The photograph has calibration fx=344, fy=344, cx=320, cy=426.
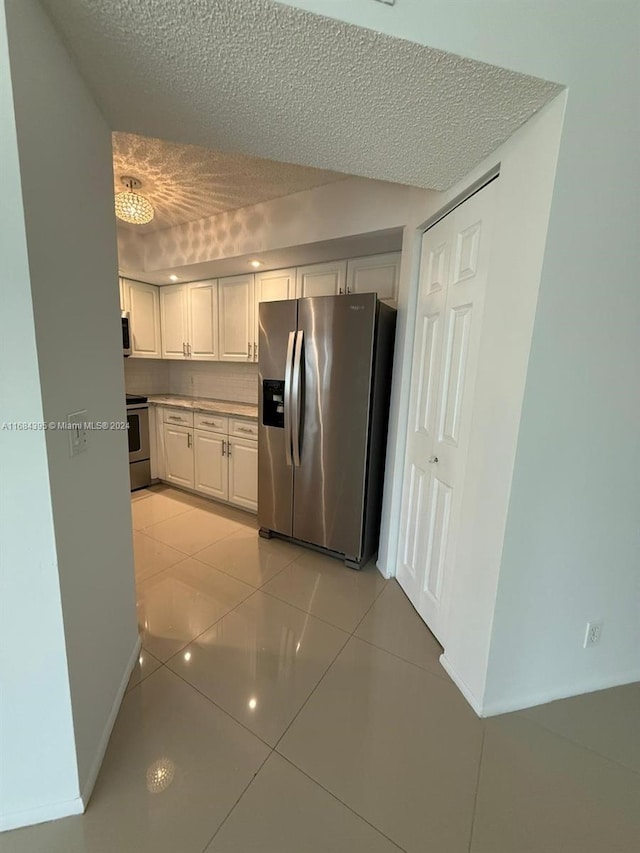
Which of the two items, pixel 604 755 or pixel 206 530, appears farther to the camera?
pixel 206 530

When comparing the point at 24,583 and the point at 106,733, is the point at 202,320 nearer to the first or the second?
the point at 24,583

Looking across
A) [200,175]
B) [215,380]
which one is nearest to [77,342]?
[200,175]

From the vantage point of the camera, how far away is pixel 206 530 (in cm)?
288

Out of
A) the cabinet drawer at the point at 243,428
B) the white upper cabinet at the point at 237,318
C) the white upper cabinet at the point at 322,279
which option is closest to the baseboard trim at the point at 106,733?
the cabinet drawer at the point at 243,428

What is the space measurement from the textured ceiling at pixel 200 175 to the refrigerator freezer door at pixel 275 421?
2.52 ft

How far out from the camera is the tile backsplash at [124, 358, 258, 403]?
3.75 m

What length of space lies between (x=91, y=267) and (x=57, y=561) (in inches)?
35.5

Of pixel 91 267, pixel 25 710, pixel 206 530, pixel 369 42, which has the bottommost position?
pixel 206 530

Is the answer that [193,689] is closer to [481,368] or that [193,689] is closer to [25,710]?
[25,710]

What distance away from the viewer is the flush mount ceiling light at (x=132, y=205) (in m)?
2.15

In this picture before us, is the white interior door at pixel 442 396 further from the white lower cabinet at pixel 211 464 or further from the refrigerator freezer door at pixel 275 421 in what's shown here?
the white lower cabinet at pixel 211 464

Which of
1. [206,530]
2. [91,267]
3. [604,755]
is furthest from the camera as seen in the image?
[206,530]

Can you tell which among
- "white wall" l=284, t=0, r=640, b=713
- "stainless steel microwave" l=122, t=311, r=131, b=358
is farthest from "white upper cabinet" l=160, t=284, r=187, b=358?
"white wall" l=284, t=0, r=640, b=713

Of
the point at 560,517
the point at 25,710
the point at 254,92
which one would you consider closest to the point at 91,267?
the point at 254,92
